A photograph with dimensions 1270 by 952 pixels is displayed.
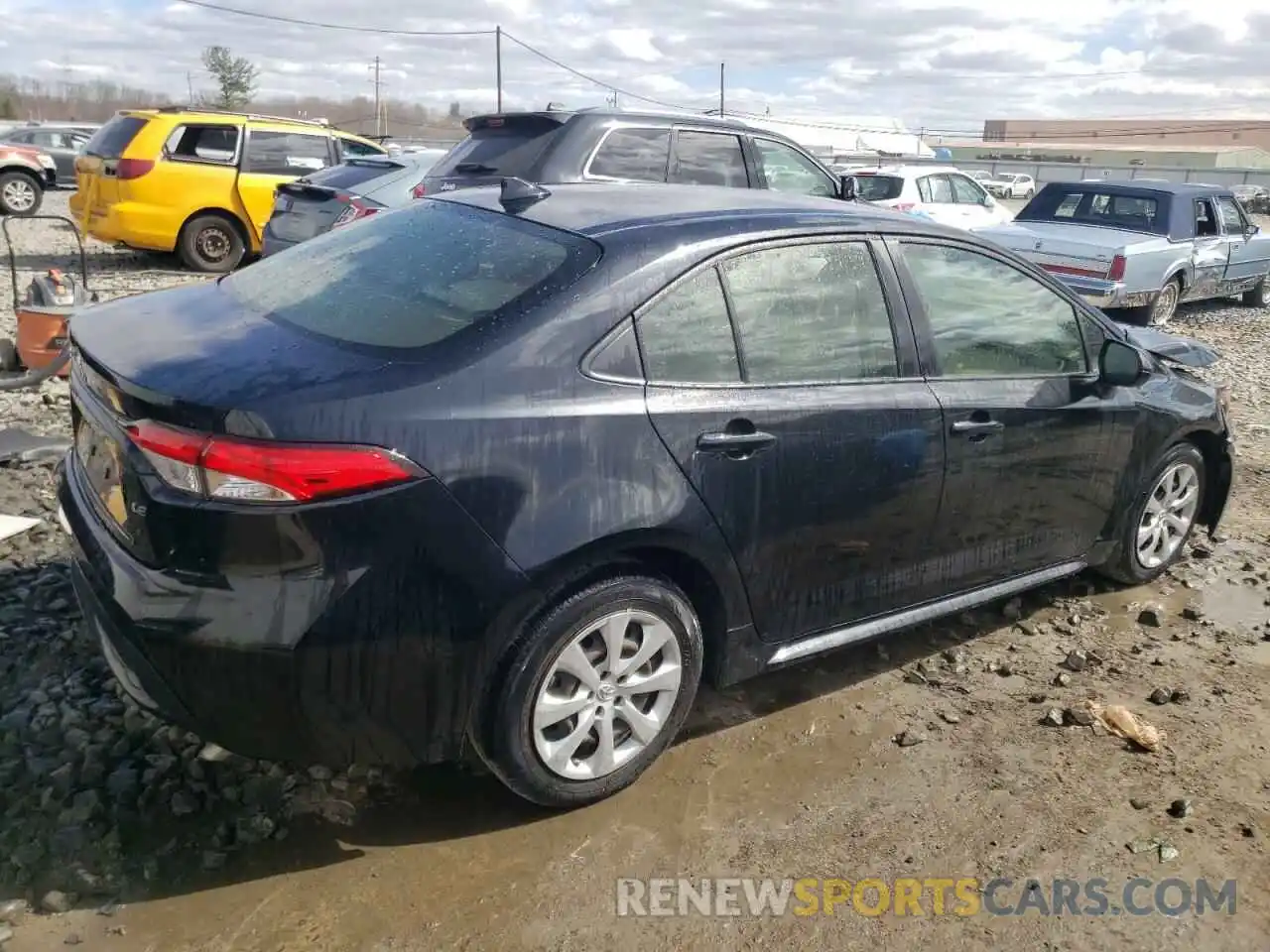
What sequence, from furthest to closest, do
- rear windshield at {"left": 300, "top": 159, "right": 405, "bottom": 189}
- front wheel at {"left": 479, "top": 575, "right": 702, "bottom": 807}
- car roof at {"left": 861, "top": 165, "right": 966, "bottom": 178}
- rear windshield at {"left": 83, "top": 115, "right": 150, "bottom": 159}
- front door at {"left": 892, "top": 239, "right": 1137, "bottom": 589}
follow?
1. car roof at {"left": 861, "top": 165, "right": 966, "bottom": 178}
2. rear windshield at {"left": 83, "top": 115, "right": 150, "bottom": 159}
3. rear windshield at {"left": 300, "top": 159, "right": 405, "bottom": 189}
4. front door at {"left": 892, "top": 239, "right": 1137, "bottom": 589}
5. front wheel at {"left": 479, "top": 575, "right": 702, "bottom": 807}

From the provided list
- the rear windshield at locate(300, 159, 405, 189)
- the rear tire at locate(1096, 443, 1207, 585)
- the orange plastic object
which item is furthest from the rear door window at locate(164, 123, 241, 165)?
the rear tire at locate(1096, 443, 1207, 585)

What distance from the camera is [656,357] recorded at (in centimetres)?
284

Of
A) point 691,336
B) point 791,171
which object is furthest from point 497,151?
point 691,336

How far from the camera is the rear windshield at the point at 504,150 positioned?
725cm

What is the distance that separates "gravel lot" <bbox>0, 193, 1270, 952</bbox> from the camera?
8.29 feet

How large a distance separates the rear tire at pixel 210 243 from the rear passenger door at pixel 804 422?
965cm

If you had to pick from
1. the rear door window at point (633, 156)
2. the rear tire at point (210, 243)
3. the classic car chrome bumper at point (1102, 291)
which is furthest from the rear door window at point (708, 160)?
the rear tire at point (210, 243)

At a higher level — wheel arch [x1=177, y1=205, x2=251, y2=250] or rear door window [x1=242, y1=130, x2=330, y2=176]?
rear door window [x1=242, y1=130, x2=330, y2=176]

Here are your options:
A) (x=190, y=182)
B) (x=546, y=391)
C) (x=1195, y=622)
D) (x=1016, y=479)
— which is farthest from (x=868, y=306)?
(x=190, y=182)

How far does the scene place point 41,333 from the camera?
6062 millimetres

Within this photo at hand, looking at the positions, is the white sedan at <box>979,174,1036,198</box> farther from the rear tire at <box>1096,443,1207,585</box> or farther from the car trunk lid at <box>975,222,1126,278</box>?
the rear tire at <box>1096,443,1207,585</box>

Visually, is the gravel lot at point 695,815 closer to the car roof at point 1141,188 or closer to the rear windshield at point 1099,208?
the rear windshield at point 1099,208

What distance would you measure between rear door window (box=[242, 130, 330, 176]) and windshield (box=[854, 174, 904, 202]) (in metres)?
6.51

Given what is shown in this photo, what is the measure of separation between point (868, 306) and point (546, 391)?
4.10 ft
